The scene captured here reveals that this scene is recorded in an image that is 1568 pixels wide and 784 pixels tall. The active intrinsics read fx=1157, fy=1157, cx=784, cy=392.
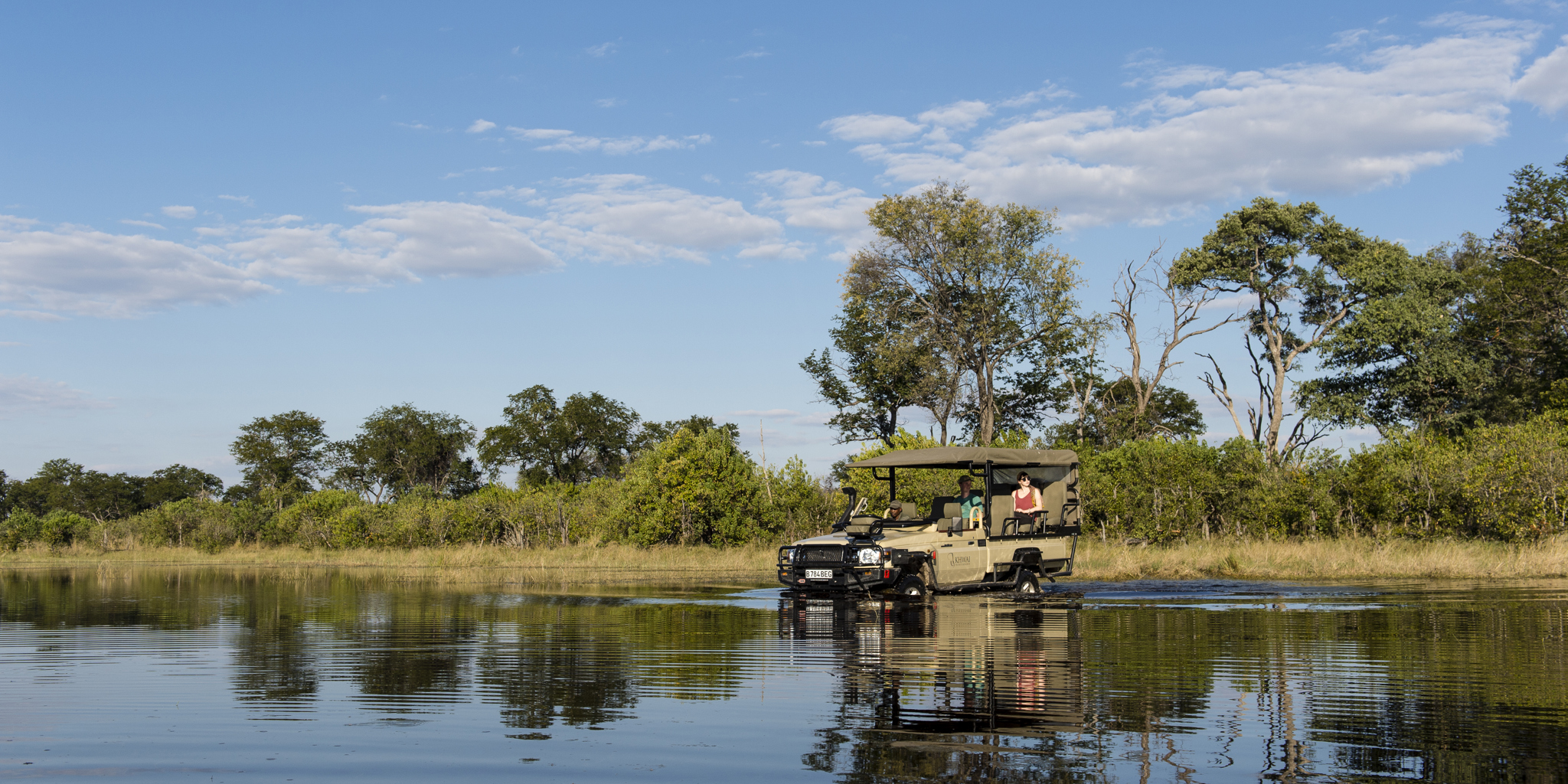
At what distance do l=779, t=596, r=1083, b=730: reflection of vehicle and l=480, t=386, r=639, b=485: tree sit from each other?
53.1 metres

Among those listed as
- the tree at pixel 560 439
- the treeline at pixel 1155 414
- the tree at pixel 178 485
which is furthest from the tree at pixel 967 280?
the tree at pixel 178 485

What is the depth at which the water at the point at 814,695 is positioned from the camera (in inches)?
226

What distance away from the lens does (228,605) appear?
18.7 metres

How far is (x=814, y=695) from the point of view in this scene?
793 centimetres

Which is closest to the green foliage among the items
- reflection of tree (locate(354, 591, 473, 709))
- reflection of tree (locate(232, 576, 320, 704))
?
reflection of tree (locate(232, 576, 320, 704))

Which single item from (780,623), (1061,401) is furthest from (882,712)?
(1061,401)

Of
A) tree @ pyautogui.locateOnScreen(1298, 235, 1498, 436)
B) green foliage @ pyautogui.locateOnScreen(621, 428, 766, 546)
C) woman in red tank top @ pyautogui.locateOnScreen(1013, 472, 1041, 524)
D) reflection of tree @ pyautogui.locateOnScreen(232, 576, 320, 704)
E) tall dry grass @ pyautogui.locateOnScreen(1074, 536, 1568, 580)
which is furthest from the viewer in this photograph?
tree @ pyautogui.locateOnScreen(1298, 235, 1498, 436)

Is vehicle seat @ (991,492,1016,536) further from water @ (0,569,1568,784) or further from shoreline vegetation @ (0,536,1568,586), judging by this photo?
shoreline vegetation @ (0,536,1568,586)

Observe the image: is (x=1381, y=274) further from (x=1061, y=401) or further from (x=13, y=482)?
(x=13, y=482)

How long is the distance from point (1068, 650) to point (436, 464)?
6856 centimetres

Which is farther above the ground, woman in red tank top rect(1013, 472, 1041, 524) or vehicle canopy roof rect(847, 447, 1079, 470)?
vehicle canopy roof rect(847, 447, 1079, 470)

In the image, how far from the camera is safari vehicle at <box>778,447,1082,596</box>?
52.7 ft

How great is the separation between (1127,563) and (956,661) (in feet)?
52.0

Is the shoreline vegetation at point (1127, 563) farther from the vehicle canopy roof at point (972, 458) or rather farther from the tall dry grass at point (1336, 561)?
the vehicle canopy roof at point (972, 458)
